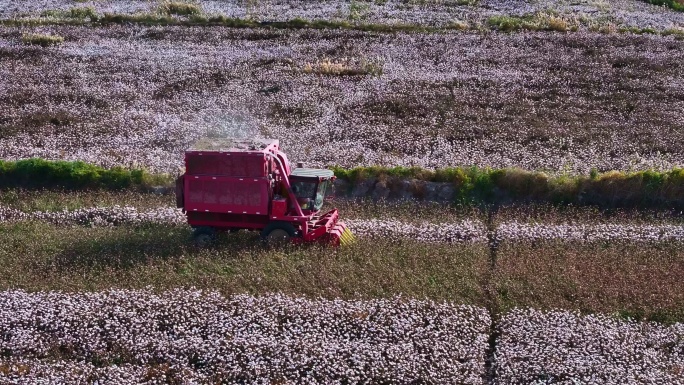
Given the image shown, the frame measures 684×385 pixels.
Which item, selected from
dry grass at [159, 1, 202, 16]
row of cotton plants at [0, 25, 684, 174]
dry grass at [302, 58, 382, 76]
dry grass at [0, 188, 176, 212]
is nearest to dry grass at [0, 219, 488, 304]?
dry grass at [0, 188, 176, 212]

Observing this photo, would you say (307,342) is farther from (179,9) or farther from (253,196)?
(179,9)

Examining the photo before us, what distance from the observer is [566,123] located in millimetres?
24875

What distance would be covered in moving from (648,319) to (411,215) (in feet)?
20.3

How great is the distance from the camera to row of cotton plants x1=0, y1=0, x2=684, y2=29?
122 ft

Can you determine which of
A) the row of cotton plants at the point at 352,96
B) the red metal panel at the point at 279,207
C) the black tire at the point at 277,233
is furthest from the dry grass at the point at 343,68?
the black tire at the point at 277,233

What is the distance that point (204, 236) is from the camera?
17250mm

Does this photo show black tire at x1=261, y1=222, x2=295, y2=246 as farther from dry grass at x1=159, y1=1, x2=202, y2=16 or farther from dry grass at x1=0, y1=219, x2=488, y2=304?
dry grass at x1=159, y1=1, x2=202, y2=16

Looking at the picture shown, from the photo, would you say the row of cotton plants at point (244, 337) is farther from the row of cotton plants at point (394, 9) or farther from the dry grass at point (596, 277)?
the row of cotton plants at point (394, 9)

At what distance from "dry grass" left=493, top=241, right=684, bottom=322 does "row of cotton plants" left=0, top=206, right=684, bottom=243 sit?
392 millimetres

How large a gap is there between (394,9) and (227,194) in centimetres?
2489

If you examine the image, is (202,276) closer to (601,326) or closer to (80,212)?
(80,212)

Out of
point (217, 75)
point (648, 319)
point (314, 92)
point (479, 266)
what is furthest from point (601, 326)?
point (217, 75)

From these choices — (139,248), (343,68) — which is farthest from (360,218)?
(343,68)

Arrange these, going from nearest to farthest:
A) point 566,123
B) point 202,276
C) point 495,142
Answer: point 202,276 → point 495,142 → point 566,123
